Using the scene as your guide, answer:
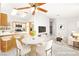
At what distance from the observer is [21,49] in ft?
7.43

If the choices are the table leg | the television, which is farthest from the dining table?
the television

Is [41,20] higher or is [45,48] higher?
[41,20]

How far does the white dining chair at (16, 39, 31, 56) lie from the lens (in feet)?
7.34

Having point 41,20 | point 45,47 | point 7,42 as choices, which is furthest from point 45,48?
point 7,42

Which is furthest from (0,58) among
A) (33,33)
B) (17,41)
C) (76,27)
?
(76,27)

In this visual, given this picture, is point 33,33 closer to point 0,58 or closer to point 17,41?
point 17,41

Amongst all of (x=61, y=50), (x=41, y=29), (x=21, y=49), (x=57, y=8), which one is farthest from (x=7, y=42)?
(x=57, y=8)

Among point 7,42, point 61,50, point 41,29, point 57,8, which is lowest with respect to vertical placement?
point 61,50

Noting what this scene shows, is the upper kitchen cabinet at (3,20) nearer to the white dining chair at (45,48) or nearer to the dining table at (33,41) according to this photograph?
the dining table at (33,41)

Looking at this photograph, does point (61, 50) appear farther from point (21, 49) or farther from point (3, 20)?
point (3, 20)

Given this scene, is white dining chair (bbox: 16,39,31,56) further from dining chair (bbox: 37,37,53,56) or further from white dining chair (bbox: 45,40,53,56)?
white dining chair (bbox: 45,40,53,56)

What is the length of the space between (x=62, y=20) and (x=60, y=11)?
175 mm

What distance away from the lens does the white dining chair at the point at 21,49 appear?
2.24 metres

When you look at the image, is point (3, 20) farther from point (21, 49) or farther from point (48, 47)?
point (48, 47)
